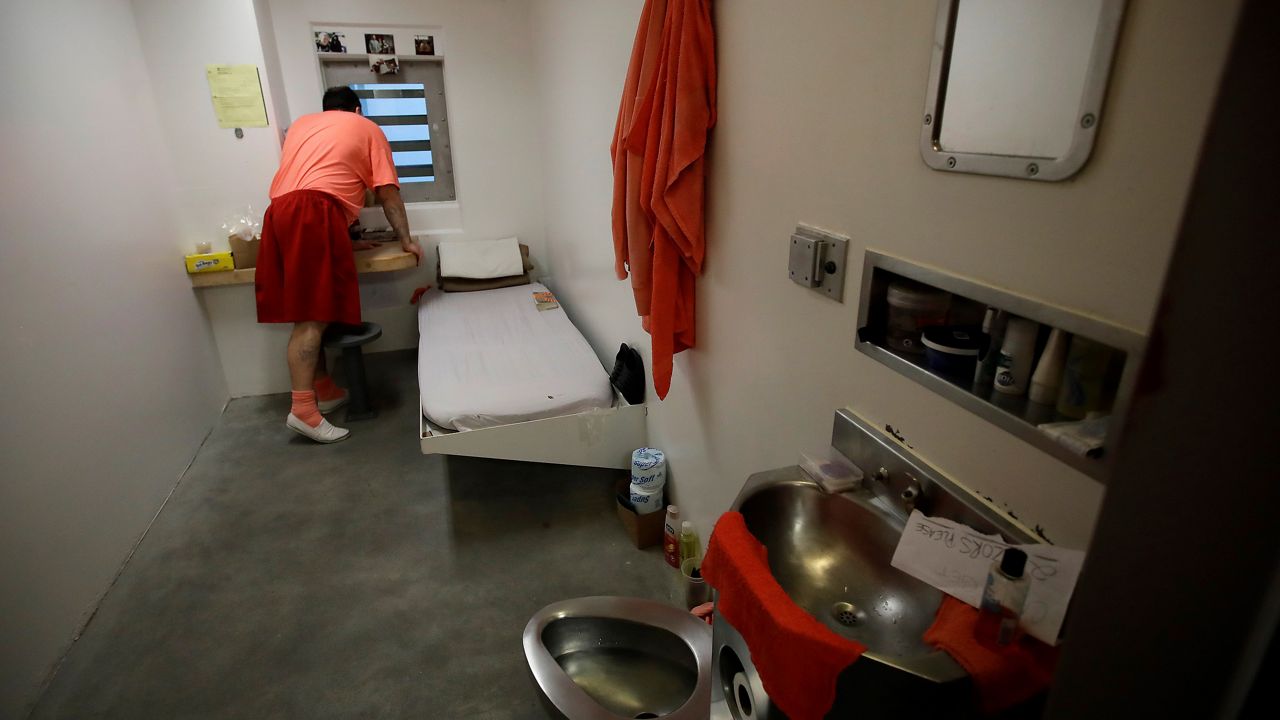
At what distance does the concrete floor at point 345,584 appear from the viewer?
1.78 meters

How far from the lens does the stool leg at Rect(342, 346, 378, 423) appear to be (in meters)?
3.28

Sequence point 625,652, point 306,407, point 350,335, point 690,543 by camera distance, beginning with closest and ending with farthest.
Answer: point 625,652
point 690,543
point 306,407
point 350,335

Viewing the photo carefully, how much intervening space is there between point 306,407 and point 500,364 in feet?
3.69

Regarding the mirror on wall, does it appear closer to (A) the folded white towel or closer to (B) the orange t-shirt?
(B) the orange t-shirt

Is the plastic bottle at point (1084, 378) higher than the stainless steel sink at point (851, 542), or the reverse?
the plastic bottle at point (1084, 378)

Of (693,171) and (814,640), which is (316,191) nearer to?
(693,171)

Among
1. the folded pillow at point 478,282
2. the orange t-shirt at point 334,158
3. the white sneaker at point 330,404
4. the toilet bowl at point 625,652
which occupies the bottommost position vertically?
the white sneaker at point 330,404

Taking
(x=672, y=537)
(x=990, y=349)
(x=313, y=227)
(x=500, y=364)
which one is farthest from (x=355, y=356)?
(x=990, y=349)

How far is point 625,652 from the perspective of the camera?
1.60m

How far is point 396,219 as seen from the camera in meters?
3.59

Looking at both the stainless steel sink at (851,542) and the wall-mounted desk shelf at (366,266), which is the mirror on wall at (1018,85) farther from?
the wall-mounted desk shelf at (366,266)

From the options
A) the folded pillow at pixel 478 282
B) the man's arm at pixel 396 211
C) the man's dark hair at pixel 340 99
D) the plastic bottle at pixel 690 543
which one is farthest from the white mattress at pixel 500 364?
the man's dark hair at pixel 340 99

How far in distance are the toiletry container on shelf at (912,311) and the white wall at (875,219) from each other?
0.06m

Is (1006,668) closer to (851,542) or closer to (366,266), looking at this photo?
(851,542)
